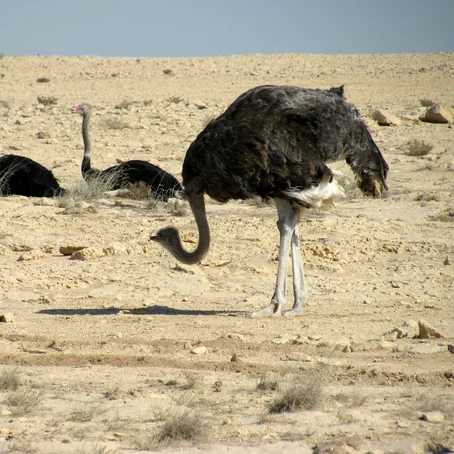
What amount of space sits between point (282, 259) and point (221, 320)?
26.9 inches

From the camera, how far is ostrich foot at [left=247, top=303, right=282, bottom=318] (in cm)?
759

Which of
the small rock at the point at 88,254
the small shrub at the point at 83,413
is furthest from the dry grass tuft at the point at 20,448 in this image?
the small rock at the point at 88,254

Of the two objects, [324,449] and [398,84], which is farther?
[398,84]

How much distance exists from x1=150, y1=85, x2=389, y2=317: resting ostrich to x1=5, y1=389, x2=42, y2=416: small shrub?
8.81 feet

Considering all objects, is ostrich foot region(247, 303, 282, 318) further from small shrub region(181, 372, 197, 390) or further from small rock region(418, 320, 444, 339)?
small shrub region(181, 372, 197, 390)

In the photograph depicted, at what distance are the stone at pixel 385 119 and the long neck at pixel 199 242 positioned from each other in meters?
10.9

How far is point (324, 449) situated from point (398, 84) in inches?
879

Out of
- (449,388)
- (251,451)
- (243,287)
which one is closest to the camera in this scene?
(251,451)

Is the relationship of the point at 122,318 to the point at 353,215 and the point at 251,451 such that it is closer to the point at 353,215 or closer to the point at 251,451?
the point at 251,451

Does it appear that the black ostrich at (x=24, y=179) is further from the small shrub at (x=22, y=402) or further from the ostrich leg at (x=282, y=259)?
the small shrub at (x=22, y=402)

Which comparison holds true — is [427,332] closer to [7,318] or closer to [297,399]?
[297,399]

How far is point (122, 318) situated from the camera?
762cm

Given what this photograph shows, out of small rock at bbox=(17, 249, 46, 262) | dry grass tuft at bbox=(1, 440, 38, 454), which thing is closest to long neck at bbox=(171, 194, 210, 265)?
small rock at bbox=(17, 249, 46, 262)

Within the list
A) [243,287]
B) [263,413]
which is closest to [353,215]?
[243,287]
